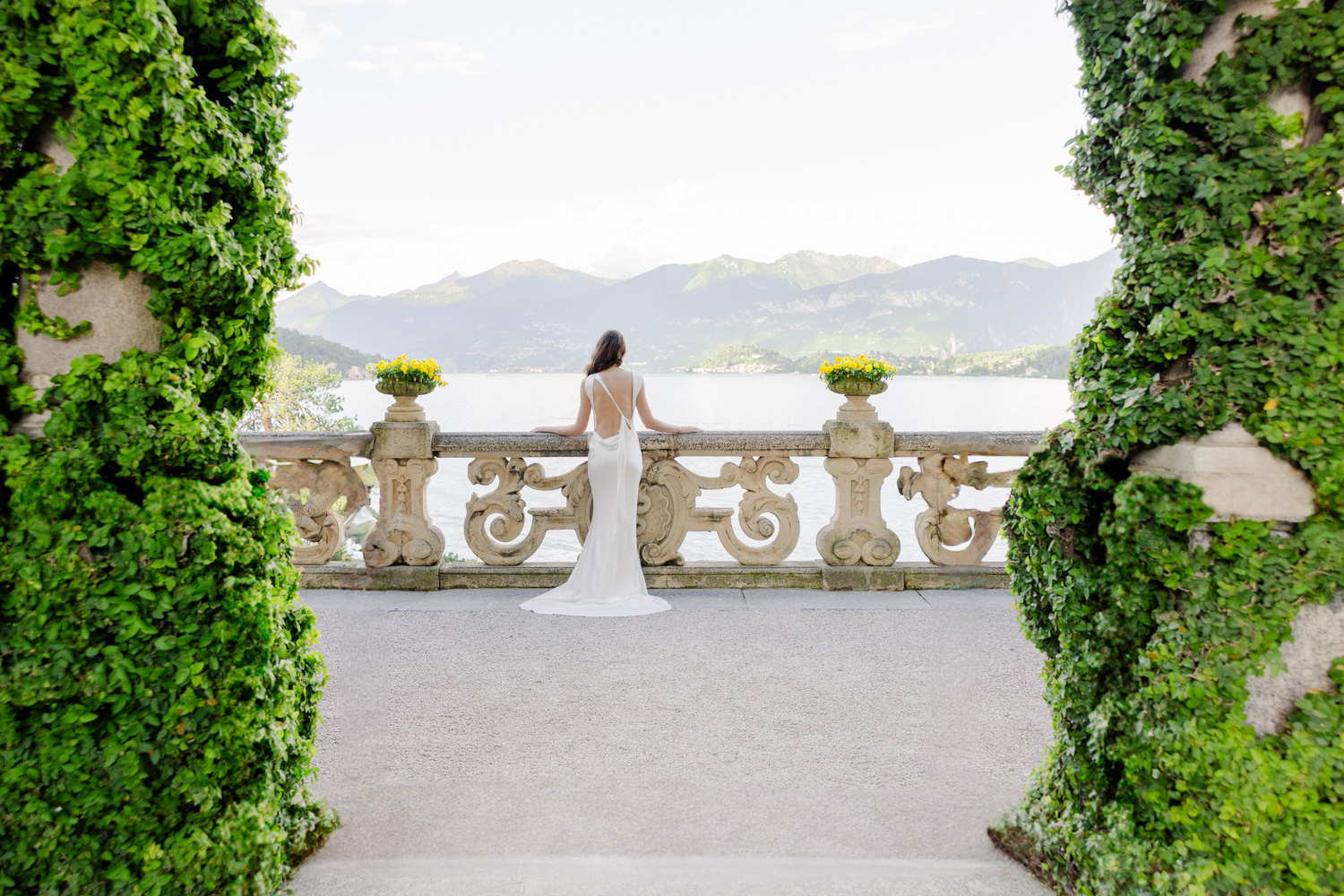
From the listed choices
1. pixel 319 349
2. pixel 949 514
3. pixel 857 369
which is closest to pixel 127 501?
pixel 857 369

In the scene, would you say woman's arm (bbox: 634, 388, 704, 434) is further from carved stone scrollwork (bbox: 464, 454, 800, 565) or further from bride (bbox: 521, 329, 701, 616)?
carved stone scrollwork (bbox: 464, 454, 800, 565)

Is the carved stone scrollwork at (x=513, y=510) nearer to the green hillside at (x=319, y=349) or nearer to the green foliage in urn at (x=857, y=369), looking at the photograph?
the green foliage in urn at (x=857, y=369)

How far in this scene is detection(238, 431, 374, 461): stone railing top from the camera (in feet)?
19.6

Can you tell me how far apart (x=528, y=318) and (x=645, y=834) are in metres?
89.6

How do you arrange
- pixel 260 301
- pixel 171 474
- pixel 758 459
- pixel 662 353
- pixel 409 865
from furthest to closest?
pixel 662 353, pixel 758 459, pixel 409 865, pixel 260 301, pixel 171 474

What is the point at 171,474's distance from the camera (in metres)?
2.13

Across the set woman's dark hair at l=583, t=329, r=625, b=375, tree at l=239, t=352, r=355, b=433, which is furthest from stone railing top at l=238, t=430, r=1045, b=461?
tree at l=239, t=352, r=355, b=433

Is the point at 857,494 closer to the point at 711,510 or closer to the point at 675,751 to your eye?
the point at 711,510

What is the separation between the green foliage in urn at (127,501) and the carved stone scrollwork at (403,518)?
400 centimetres

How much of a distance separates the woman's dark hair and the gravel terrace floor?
189 centimetres

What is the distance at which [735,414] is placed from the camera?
41.9 meters

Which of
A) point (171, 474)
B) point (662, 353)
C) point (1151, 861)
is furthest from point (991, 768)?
point (662, 353)

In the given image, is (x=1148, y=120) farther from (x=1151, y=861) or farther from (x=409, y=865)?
(x=409, y=865)

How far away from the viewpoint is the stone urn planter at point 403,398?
6.11 metres
